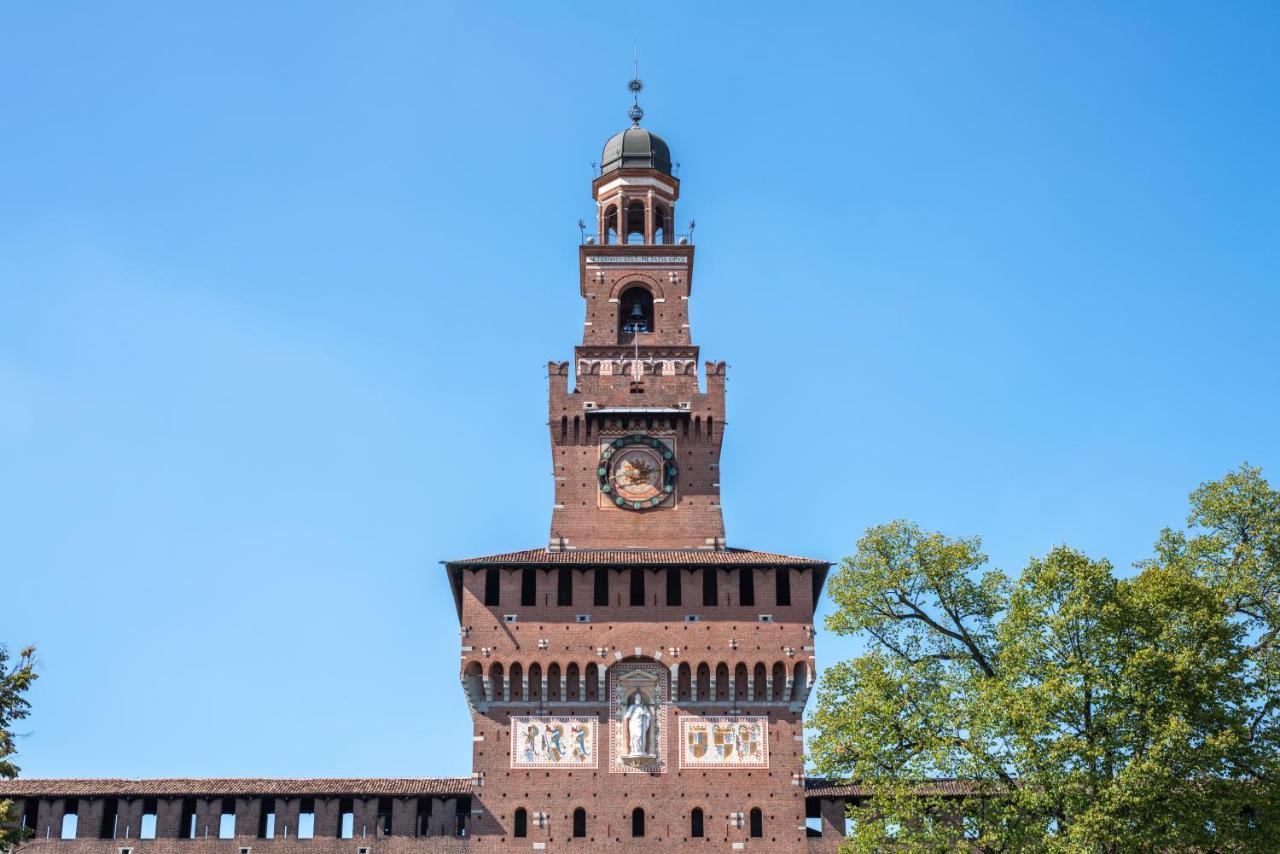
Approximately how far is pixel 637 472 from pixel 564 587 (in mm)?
5768

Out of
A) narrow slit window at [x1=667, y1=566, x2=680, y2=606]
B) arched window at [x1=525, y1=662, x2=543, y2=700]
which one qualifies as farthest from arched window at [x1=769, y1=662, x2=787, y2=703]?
arched window at [x1=525, y1=662, x2=543, y2=700]

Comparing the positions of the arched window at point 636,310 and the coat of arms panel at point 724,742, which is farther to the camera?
the arched window at point 636,310

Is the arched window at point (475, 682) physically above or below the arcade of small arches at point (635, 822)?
above

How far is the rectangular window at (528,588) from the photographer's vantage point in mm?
51094

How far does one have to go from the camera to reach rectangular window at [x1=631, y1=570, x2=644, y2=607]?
51156mm

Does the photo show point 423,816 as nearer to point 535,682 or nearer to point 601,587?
point 535,682

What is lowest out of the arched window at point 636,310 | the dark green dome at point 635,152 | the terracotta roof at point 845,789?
the terracotta roof at point 845,789

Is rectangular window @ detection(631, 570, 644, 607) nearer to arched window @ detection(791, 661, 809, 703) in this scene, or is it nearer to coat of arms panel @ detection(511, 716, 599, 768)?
coat of arms panel @ detection(511, 716, 599, 768)

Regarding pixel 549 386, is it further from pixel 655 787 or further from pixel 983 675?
pixel 983 675

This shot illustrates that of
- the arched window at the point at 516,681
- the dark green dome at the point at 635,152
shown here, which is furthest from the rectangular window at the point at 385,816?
the dark green dome at the point at 635,152

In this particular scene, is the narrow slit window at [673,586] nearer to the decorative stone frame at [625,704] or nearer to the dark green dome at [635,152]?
the decorative stone frame at [625,704]

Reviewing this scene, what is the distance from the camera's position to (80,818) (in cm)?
5075

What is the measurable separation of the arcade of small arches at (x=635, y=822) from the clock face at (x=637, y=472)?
34.6ft

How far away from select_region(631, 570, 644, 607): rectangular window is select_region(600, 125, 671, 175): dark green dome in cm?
1679
